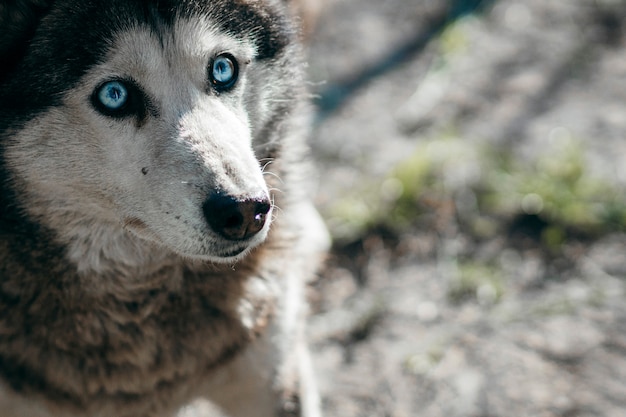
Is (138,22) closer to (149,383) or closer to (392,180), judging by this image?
(149,383)

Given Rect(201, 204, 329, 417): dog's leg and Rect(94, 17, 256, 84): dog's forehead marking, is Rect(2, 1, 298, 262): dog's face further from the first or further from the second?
Rect(201, 204, 329, 417): dog's leg

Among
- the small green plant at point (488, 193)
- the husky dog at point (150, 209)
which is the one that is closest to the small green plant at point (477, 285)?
the small green plant at point (488, 193)

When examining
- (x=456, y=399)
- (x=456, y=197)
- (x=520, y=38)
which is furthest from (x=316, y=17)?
(x=456, y=399)

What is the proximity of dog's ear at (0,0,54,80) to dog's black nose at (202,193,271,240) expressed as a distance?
24.7 inches

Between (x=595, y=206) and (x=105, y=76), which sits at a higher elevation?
(x=105, y=76)

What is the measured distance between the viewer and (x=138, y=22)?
189cm

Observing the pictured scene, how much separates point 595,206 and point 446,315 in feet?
2.75

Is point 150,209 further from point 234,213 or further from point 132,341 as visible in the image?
point 132,341

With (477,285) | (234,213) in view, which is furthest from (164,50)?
(477,285)

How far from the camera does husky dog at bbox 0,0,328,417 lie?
1852mm

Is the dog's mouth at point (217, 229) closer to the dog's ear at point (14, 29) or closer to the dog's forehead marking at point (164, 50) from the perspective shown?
the dog's forehead marking at point (164, 50)

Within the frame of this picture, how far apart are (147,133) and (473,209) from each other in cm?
184

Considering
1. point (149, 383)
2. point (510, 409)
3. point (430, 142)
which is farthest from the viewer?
point (430, 142)

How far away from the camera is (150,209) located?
6.17ft
